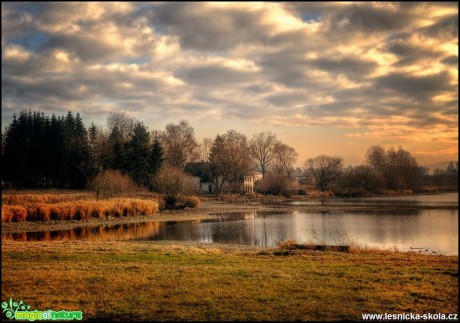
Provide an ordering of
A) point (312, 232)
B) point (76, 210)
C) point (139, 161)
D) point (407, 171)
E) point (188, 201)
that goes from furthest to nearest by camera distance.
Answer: point (139, 161) < point (188, 201) < point (76, 210) < point (312, 232) < point (407, 171)

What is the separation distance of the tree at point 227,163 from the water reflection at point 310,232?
150 ft

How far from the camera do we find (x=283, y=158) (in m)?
103

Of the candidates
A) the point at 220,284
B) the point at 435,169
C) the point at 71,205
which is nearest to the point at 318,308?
the point at 220,284

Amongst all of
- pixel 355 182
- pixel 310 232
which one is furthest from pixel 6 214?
pixel 355 182

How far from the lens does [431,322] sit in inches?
292

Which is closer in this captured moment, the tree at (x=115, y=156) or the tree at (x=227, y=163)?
the tree at (x=115, y=156)

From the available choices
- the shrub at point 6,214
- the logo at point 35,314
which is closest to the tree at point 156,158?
the shrub at point 6,214

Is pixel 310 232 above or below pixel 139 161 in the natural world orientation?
below

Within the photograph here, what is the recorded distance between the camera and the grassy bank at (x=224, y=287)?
26.1 ft

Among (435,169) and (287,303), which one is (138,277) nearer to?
(287,303)

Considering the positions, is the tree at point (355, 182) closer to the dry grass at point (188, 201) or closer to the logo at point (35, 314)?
the dry grass at point (188, 201)

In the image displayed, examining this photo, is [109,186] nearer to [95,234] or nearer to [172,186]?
[172,186]

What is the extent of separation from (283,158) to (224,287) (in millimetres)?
94774

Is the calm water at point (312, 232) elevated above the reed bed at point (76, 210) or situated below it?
below
